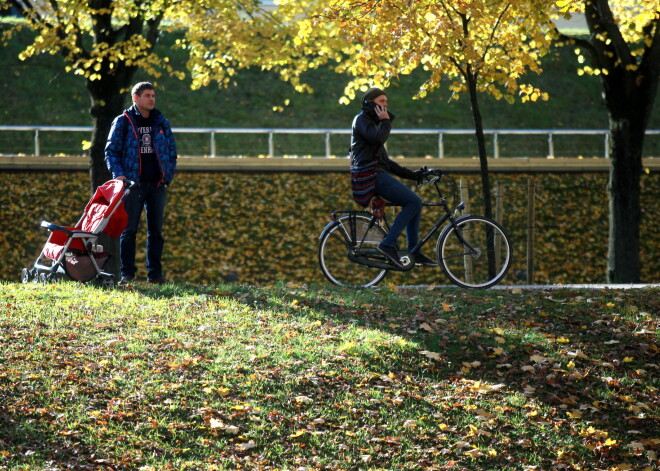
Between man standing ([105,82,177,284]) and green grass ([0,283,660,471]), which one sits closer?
green grass ([0,283,660,471])

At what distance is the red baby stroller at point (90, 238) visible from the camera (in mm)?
8781

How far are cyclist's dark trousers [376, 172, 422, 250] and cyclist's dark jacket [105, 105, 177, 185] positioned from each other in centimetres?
221

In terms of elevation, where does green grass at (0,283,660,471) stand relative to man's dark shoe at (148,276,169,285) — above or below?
below

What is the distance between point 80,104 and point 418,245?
22879 millimetres

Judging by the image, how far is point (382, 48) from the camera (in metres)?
10.3

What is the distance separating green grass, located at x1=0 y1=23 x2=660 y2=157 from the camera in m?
27.8

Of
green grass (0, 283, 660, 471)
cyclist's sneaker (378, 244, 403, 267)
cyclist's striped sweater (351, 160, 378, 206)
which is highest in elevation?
cyclist's striped sweater (351, 160, 378, 206)

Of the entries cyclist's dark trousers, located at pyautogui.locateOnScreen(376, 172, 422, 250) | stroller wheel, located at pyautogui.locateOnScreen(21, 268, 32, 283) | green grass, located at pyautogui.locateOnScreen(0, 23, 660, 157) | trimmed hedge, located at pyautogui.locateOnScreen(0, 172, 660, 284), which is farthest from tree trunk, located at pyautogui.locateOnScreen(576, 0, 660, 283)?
green grass, located at pyautogui.locateOnScreen(0, 23, 660, 157)

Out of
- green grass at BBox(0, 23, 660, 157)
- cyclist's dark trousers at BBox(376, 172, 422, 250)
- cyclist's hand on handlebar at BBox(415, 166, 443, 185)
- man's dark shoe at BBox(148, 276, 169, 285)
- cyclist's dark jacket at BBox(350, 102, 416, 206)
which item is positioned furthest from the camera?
green grass at BBox(0, 23, 660, 157)

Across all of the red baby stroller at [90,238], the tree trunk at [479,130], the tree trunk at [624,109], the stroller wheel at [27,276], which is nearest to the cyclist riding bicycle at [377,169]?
the red baby stroller at [90,238]

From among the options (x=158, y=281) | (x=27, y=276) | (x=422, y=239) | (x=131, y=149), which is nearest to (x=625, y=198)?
(x=422, y=239)

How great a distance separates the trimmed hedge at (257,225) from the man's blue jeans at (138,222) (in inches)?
323

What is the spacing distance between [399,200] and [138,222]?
2.80 m

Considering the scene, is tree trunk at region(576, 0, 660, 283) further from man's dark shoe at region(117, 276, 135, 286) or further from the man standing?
man's dark shoe at region(117, 276, 135, 286)
